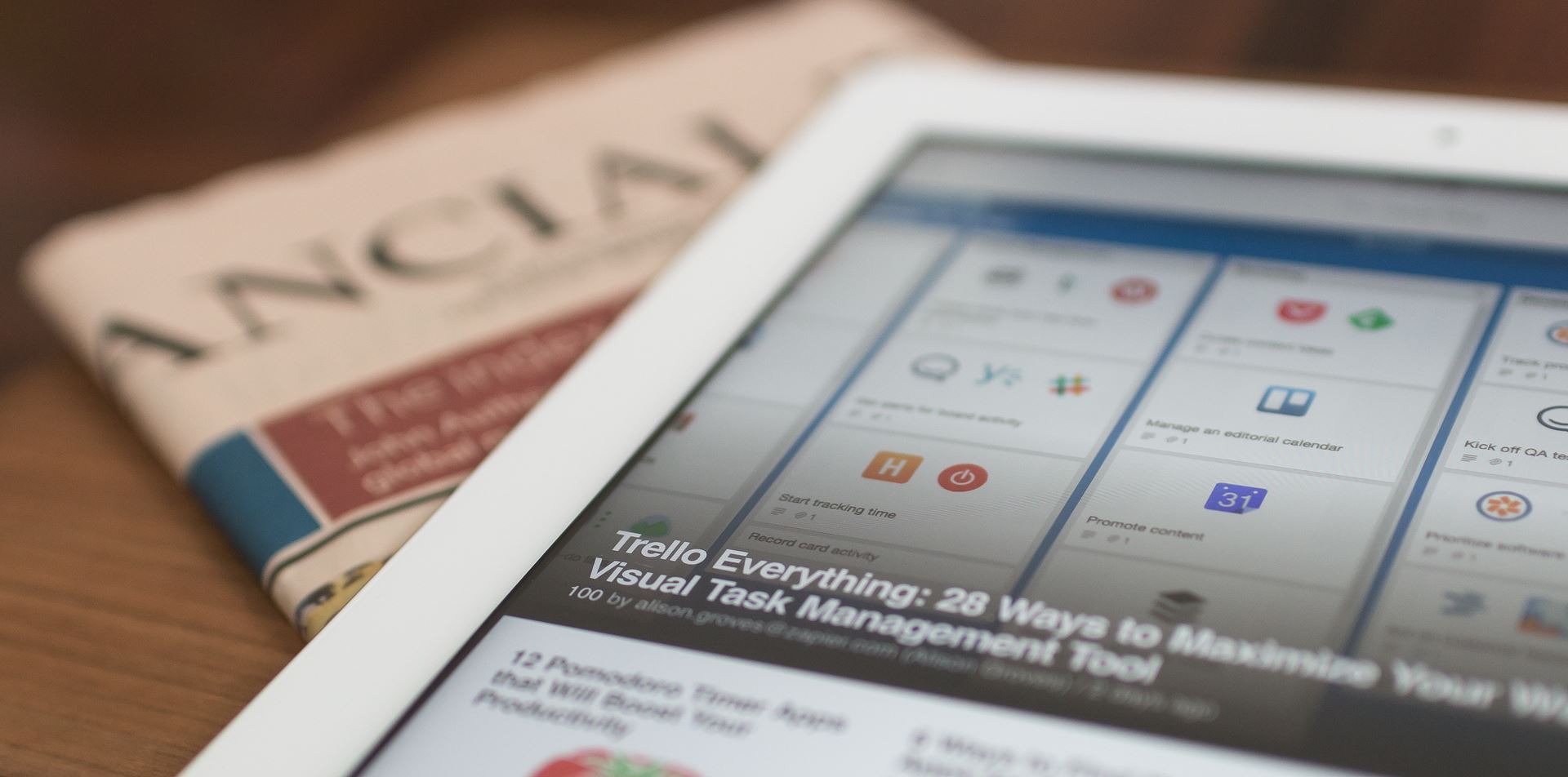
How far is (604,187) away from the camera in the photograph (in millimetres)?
405

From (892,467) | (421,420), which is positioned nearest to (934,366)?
(892,467)

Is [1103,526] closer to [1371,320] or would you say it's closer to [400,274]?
[1371,320]

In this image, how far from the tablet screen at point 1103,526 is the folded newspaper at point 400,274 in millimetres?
82

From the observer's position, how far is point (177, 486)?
325 mm

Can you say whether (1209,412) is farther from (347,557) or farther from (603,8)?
(603,8)

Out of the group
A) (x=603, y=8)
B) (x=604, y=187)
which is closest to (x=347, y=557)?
(x=604, y=187)

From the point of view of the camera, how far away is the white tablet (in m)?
0.19

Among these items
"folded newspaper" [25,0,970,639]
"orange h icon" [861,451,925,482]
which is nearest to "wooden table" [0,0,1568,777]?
"folded newspaper" [25,0,970,639]

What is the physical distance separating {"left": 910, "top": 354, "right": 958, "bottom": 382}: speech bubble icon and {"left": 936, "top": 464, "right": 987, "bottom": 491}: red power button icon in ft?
0.09

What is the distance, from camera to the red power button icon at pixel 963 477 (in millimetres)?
230

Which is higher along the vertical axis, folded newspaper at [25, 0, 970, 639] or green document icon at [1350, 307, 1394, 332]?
folded newspaper at [25, 0, 970, 639]

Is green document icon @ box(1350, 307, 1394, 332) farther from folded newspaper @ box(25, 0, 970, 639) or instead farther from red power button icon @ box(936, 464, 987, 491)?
folded newspaper @ box(25, 0, 970, 639)

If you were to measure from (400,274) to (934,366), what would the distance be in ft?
0.61

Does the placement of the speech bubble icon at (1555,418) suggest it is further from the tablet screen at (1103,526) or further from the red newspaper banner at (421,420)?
the red newspaper banner at (421,420)
